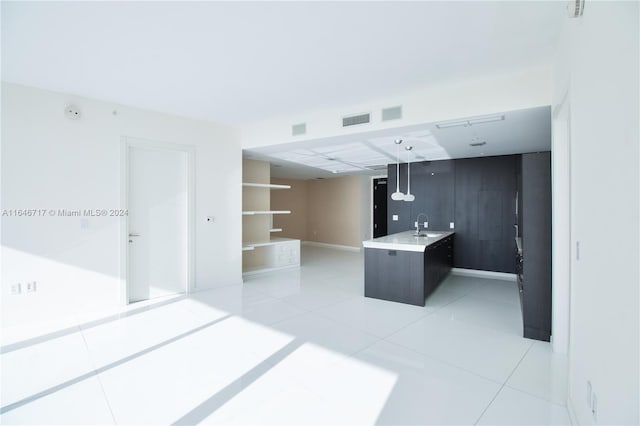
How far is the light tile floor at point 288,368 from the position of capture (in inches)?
81.3

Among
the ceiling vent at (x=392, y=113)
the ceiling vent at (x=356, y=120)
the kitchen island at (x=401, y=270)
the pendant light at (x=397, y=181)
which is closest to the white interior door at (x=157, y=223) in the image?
the ceiling vent at (x=356, y=120)

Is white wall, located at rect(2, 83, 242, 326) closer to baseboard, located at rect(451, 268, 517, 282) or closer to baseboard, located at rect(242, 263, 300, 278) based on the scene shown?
baseboard, located at rect(242, 263, 300, 278)

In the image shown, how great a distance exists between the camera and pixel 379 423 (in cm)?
195

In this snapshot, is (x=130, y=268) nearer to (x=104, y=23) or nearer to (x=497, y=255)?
(x=104, y=23)

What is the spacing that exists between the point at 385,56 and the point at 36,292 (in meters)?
4.63

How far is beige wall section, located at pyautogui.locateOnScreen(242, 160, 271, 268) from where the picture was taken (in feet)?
21.6

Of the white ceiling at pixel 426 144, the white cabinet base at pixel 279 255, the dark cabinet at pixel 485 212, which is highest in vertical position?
the white ceiling at pixel 426 144

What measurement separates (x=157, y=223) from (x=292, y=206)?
6.65 metres

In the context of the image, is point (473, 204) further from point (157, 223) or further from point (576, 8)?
point (157, 223)

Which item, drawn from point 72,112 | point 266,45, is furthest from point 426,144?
point 72,112

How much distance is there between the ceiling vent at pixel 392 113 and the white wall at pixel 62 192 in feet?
10.3

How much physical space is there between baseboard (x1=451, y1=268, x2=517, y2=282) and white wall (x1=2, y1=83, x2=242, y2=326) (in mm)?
5907

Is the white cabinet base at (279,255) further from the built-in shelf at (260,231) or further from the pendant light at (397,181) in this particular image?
the pendant light at (397,181)

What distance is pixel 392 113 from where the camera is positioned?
4.00 m
